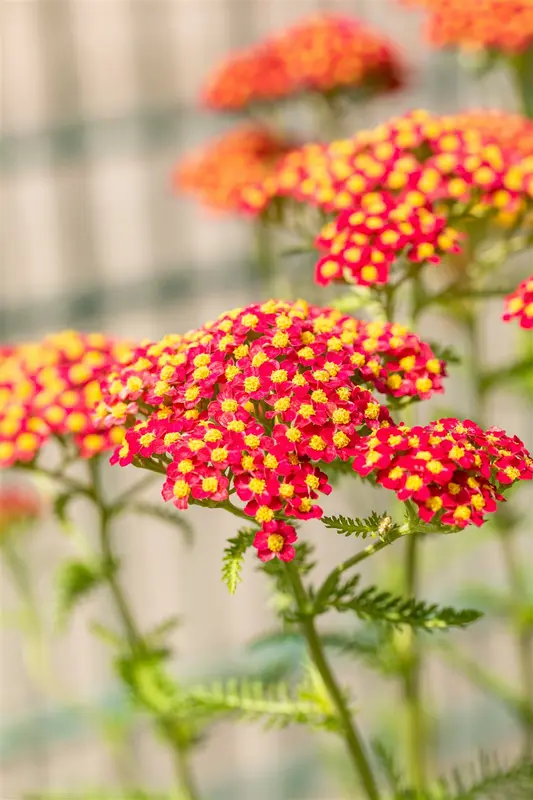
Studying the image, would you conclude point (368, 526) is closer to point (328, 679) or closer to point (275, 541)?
point (275, 541)

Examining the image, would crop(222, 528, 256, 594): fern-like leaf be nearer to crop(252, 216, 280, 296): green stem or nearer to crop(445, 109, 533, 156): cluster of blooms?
crop(445, 109, 533, 156): cluster of blooms

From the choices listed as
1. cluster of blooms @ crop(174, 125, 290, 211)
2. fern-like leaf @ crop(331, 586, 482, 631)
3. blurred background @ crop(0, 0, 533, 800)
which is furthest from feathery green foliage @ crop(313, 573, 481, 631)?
blurred background @ crop(0, 0, 533, 800)

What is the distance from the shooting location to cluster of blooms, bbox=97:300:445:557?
0.87 meters

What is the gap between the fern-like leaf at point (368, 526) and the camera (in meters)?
0.88

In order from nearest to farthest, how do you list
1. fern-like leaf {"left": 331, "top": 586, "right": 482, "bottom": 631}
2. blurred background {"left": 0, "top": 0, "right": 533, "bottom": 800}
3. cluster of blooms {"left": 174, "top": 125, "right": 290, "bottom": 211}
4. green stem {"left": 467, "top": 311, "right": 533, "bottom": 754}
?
fern-like leaf {"left": 331, "top": 586, "right": 482, "bottom": 631} → green stem {"left": 467, "top": 311, "right": 533, "bottom": 754} → cluster of blooms {"left": 174, "top": 125, "right": 290, "bottom": 211} → blurred background {"left": 0, "top": 0, "right": 533, "bottom": 800}

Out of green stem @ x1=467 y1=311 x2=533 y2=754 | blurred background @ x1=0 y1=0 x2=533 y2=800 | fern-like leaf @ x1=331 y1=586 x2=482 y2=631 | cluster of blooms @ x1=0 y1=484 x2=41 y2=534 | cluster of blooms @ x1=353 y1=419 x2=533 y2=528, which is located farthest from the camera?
blurred background @ x1=0 y1=0 x2=533 y2=800

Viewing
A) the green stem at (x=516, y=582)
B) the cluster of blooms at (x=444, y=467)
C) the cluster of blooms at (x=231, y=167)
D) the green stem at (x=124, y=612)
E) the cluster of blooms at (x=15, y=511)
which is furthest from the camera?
the cluster of blooms at (x=15, y=511)

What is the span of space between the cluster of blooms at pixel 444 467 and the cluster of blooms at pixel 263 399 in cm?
4

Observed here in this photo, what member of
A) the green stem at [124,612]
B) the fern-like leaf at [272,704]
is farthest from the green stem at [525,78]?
the fern-like leaf at [272,704]

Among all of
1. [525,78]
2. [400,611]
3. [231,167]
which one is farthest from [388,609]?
[525,78]

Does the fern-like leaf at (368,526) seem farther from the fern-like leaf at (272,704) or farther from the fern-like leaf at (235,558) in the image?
the fern-like leaf at (272,704)

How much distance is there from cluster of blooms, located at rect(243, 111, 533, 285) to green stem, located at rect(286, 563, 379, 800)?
37 centimetres

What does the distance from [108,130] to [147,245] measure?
1.27 feet

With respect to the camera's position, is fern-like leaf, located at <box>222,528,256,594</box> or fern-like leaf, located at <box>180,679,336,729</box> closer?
fern-like leaf, located at <box>222,528,256,594</box>
